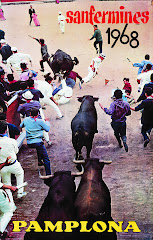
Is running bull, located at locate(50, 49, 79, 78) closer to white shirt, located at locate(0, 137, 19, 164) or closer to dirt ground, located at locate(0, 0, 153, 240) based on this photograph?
dirt ground, located at locate(0, 0, 153, 240)

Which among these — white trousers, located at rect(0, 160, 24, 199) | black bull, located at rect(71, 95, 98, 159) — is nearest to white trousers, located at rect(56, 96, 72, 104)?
black bull, located at rect(71, 95, 98, 159)

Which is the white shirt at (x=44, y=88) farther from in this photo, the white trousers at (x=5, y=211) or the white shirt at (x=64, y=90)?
the white trousers at (x=5, y=211)

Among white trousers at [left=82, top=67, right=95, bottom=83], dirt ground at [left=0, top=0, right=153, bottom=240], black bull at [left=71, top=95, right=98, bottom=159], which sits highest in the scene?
white trousers at [left=82, top=67, right=95, bottom=83]

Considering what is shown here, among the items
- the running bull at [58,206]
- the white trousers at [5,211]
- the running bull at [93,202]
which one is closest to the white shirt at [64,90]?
the running bull at [93,202]

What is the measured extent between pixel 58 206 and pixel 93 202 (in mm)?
506

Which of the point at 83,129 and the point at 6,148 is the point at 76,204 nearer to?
the point at 6,148

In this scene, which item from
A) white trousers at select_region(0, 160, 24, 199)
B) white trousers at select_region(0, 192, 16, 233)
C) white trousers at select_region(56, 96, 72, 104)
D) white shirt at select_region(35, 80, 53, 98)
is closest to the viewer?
white trousers at select_region(0, 192, 16, 233)

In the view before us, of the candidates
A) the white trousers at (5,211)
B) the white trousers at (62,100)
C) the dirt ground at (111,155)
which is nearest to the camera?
the white trousers at (5,211)

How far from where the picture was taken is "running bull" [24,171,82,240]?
376cm

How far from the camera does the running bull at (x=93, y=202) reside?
12.1 feet

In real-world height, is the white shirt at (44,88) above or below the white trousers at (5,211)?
above

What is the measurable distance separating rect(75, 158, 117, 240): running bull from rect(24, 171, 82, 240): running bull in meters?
0.12

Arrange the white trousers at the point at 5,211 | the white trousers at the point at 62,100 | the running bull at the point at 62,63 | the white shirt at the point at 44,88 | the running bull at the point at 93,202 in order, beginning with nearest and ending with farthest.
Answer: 1. the running bull at the point at 93,202
2. the white trousers at the point at 5,211
3. the white shirt at the point at 44,88
4. the white trousers at the point at 62,100
5. the running bull at the point at 62,63

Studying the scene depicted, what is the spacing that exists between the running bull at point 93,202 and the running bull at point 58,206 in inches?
4.7
